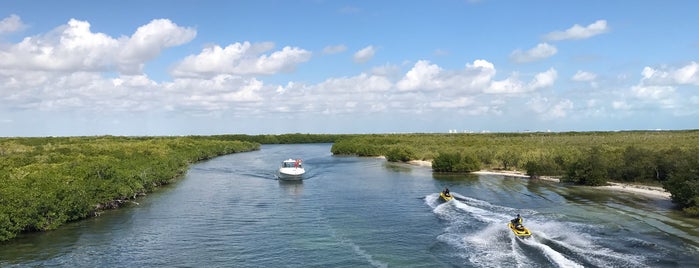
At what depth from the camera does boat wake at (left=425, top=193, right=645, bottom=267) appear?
89.5 ft

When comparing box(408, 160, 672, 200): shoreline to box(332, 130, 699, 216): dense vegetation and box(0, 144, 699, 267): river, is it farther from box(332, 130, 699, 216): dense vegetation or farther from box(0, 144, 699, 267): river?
box(0, 144, 699, 267): river

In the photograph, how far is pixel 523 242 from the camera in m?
31.0

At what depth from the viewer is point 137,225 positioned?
37531mm

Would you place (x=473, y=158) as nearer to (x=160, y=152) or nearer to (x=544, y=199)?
(x=544, y=199)

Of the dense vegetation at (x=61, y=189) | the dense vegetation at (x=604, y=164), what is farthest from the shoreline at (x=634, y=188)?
the dense vegetation at (x=61, y=189)

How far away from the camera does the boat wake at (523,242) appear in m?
27.3

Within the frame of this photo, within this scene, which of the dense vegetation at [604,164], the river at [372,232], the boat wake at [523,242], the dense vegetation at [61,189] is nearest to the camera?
the boat wake at [523,242]

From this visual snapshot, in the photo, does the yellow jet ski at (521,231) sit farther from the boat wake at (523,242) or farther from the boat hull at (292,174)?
the boat hull at (292,174)

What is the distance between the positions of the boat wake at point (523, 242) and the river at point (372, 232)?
0.07 metres

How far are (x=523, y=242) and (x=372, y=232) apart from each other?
31.1 ft

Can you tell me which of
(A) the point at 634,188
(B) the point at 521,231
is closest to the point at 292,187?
(B) the point at 521,231

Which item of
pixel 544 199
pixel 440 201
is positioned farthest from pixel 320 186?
pixel 544 199

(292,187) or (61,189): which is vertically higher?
(61,189)

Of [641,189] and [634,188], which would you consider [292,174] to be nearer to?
[634,188]
